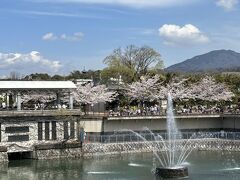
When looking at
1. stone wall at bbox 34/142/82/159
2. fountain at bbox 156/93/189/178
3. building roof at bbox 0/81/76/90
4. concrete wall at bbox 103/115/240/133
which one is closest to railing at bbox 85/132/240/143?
fountain at bbox 156/93/189/178

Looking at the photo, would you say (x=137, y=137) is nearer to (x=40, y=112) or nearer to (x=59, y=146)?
(x=59, y=146)

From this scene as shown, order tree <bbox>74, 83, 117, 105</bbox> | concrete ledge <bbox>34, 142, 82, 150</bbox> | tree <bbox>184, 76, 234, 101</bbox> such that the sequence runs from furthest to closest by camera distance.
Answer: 1. tree <bbox>184, 76, 234, 101</bbox>
2. tree <bbox>74, 83, 117, 105</bbox>
3. concrete ledge <bbox>34, 142, 82, 150</bbox>

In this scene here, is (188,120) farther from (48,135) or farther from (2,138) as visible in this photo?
(2,138)

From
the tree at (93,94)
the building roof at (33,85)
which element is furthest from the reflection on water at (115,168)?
the tree at (93,94)

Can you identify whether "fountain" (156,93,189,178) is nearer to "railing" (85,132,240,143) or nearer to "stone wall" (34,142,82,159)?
"railing" (85,132,240,143)

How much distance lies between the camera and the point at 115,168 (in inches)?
1810

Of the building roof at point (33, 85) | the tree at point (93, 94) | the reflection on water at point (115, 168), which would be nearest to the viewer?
the reflection on water at point (115, 168)

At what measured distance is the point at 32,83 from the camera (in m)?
57.6

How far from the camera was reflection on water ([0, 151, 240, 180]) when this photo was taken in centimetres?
4156

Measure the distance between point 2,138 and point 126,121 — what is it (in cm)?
1885

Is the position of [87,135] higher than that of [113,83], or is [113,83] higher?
[113,83]

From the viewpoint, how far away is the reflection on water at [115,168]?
4156 cm

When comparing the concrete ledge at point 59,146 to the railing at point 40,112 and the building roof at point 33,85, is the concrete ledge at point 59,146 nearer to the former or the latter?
the railing at point 40,112

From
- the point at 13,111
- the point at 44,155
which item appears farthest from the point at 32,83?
the point at 44,155
